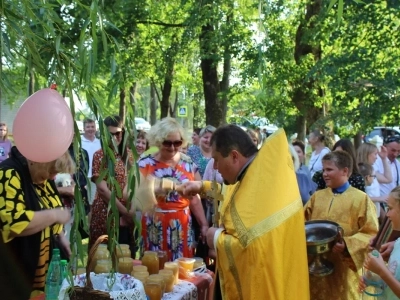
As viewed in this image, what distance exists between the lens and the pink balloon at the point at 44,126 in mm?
2252

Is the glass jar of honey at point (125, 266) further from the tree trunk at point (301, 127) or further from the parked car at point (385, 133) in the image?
the tree trunk at point (301, 127)

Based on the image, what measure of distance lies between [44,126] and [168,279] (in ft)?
4.69

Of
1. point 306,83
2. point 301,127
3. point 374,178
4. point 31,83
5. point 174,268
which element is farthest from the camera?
point 301,127

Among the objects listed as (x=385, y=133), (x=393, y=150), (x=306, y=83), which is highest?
(x=306, y=83)

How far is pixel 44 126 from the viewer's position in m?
2.25

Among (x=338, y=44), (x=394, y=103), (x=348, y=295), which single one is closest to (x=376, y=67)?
(x=394, y=103)

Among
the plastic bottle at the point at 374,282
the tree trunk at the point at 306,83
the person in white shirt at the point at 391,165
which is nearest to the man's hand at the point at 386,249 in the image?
the plastic bottle at the point at 374,282

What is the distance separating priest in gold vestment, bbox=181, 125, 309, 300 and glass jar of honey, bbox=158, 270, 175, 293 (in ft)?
1.41

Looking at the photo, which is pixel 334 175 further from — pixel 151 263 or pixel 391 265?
pixel 151 263

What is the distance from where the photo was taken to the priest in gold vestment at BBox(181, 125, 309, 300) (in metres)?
2.76

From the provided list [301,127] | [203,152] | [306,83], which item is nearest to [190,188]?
[203,152]

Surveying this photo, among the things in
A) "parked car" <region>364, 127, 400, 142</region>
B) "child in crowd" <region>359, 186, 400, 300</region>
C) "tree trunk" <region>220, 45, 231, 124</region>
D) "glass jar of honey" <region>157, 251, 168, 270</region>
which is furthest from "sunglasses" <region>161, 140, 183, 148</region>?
"tree trunk" <region>220, 45, 231, 124</region>

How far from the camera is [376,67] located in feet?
25.5

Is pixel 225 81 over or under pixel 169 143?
over
